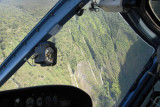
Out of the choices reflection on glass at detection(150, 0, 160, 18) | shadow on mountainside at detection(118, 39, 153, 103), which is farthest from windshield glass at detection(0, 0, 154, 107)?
reflection on glass at detection(150, 0, 160, 18)

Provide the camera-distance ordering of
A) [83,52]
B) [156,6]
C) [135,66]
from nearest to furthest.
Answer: [156,6] → [135,66] → [83,52]

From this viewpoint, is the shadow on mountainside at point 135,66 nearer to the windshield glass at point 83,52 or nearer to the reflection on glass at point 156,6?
the reflection on glass at point 156,6

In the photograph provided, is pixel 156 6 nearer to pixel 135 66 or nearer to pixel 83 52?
pixel 135 66

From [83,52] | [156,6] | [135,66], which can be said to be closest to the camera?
[156,6]

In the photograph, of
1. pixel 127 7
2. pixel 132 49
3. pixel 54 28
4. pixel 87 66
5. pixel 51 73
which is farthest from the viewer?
pixel 87 66

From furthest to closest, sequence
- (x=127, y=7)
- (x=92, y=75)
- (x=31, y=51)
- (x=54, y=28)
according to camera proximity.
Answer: (x=92, y=75) < (x=31, y=51) < (x=54, y=28) < (x=127, y=7)

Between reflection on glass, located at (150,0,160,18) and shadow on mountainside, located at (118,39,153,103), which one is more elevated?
reflection on glass, located at (150,0,160,18)

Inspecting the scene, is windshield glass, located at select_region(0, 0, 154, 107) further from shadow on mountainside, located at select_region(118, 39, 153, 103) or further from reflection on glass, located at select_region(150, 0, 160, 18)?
reflection on glass, located at select_region(150, 0, 160, 18)

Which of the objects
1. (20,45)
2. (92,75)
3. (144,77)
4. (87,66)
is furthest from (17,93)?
(87,66)

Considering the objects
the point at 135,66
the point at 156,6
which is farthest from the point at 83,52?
the point at 156,6

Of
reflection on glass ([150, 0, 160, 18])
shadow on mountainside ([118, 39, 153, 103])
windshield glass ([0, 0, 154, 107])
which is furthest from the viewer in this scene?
windshield glass ([0, 0, 154, 107])

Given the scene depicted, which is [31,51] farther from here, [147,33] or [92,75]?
[92,75]
